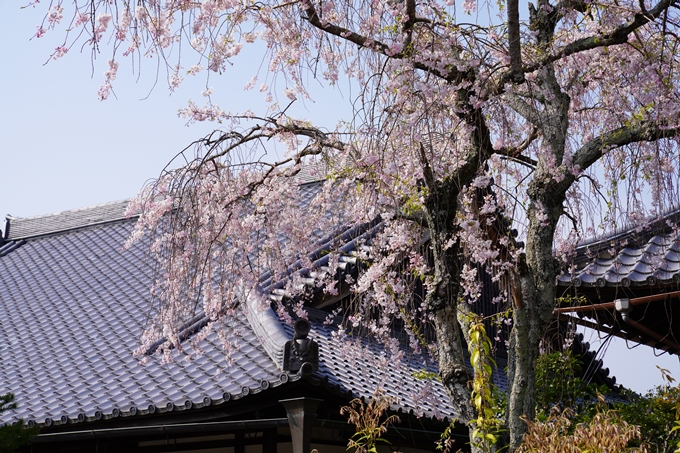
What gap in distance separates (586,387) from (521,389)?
6.40ft

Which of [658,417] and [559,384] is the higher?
[559,384]

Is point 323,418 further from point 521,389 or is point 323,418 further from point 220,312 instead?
point 521,389

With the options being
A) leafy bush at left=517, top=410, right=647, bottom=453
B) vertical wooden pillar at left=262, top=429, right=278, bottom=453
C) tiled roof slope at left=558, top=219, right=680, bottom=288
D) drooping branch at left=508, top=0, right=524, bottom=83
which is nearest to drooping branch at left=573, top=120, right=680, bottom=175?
drooping branch at left=508, top=0, right=524, bottom=83

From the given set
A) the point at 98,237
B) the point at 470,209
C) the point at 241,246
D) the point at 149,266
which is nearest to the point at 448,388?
the point at 470,209

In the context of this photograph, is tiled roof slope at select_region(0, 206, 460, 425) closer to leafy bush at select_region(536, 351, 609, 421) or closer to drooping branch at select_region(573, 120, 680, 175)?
leafy bush at select_region(536, 351, 609, 421)

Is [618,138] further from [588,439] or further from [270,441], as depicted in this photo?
[270,441]

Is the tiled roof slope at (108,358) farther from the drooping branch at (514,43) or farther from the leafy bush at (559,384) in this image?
the drooping branch at (514,43)

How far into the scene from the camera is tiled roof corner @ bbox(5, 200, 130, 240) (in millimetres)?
14773

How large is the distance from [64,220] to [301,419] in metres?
10.8

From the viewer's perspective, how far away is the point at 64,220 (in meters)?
15.5

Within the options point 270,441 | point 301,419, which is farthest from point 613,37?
point 270,441

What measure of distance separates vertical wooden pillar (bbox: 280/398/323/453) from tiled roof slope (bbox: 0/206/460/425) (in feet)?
0.63

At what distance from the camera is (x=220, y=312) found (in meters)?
6.84

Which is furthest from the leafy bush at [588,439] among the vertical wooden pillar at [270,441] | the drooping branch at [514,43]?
the vertical wooden pillar at [270,441]
